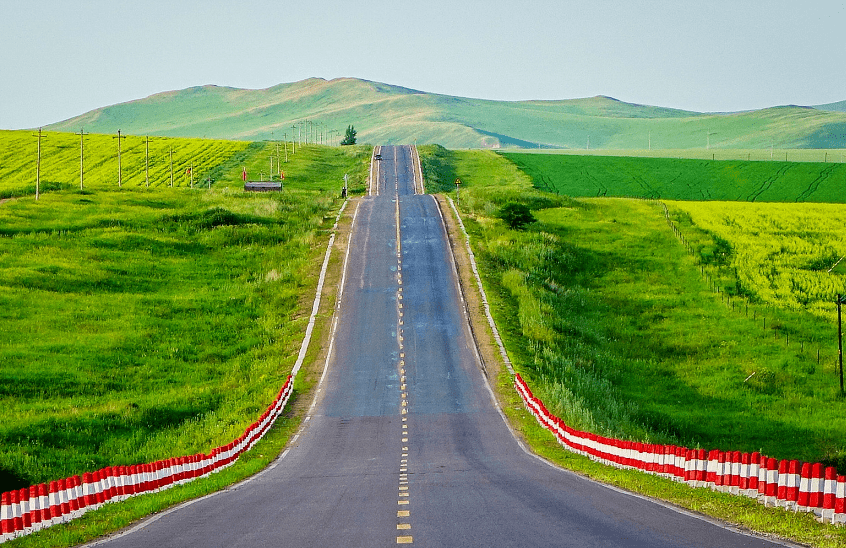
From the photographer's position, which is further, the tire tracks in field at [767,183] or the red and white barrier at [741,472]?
the tire tracks in field at [767,183]

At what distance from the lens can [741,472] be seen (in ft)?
64.3

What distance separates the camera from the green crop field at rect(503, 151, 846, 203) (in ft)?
374

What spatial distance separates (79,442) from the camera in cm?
3347

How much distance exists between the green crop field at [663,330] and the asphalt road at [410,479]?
3.76 meters

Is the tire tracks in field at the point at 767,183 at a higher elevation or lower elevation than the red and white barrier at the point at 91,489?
higher

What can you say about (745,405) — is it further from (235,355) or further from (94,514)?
(94,514)

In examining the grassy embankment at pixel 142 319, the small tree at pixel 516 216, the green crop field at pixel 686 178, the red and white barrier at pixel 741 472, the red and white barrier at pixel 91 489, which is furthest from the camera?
the green crop field at pixel 686 178

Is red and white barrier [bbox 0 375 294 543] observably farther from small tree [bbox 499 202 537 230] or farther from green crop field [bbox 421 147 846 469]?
small tree [bbox 499 202 537 230]

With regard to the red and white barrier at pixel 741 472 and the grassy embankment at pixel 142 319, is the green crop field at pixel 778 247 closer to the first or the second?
the grassy embankment at pixel 142 319

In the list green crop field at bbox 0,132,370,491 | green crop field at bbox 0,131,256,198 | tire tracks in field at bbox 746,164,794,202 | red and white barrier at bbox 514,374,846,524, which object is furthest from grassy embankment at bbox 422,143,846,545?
green crop field at bbox 0,131,256,198

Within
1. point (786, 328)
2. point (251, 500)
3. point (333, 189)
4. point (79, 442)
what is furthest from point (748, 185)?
point (251, 500)

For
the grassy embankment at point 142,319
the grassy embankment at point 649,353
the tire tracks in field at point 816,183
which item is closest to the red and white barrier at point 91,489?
the grassy embankment at point 142,319

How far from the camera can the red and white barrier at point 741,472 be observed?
1666 cm

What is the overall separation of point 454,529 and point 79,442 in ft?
65.9
